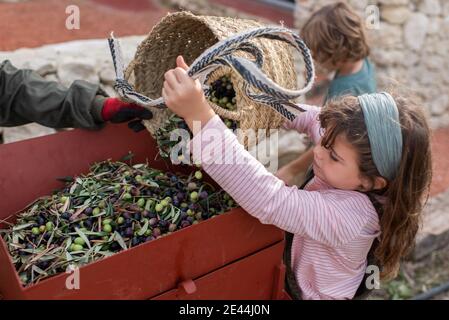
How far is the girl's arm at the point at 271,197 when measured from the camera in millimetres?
1188

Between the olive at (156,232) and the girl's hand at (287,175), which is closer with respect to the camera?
the olive at (156,232)

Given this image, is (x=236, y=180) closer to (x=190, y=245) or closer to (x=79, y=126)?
(x=190, y=245)

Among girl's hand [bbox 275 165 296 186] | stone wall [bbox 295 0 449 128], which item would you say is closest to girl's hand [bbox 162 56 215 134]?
girl's hand [bbox 275 165 296 186]

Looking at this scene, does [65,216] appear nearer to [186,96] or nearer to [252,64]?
[186,96]

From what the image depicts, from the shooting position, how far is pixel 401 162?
1317 mm

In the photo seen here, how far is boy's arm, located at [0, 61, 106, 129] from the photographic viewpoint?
5.54 feet

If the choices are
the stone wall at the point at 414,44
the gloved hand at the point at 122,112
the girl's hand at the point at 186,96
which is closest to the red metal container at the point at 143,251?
the gloved hand at the point at 122,112

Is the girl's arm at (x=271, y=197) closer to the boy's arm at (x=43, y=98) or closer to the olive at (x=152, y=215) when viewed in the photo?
the olive at (x=152, y=215)

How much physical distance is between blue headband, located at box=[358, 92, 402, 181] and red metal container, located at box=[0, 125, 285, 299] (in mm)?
347

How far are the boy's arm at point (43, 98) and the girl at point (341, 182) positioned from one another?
612 millimetres

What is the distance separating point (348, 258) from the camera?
1428 millimetres

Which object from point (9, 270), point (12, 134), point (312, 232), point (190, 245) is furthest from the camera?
point (12, 134)
